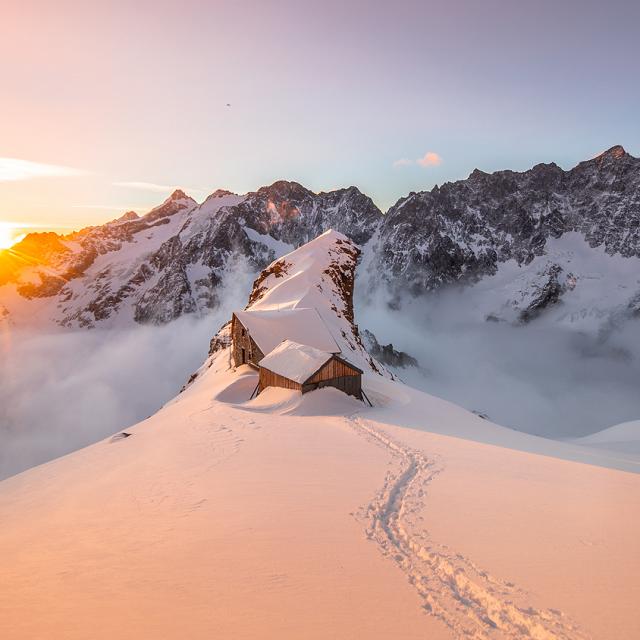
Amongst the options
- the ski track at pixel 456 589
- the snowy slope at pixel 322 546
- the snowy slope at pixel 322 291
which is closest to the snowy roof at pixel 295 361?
the snowy slope at pixel 322 291

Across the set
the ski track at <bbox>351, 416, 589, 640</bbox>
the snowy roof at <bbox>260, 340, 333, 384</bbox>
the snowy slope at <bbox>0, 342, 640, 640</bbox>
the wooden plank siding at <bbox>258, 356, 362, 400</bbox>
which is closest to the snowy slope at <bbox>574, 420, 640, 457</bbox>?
the snowy slope at <bbox>0, 342, 640, 640</bbox>

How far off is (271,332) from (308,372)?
14.5m

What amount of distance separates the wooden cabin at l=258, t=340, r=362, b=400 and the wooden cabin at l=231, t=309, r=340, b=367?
263 inches

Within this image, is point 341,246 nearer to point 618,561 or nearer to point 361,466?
point 361,466

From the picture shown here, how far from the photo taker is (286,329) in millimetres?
51031

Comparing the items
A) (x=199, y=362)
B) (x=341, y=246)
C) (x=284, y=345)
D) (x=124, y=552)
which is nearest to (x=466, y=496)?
(x=124, y=552)

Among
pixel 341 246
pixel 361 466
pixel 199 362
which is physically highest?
pixel 341 246

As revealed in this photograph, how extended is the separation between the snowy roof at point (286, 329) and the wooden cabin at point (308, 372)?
6822 millimetres

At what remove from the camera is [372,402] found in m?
40.9

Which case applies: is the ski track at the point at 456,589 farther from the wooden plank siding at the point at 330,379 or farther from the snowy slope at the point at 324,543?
the wooden plank siding at the point at 330,379

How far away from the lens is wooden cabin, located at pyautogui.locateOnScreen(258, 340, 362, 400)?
3688 cm

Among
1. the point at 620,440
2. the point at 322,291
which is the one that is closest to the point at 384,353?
the point at 322,291

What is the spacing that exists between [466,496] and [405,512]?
259 centimetres

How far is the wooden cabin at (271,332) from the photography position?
162ft
